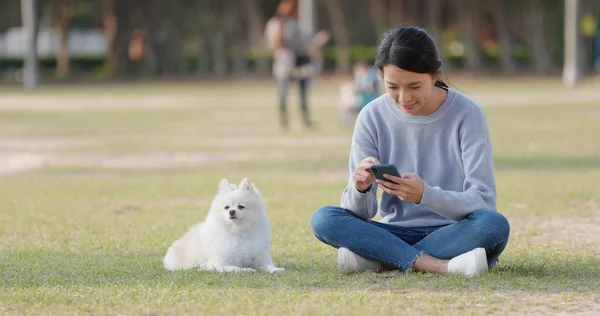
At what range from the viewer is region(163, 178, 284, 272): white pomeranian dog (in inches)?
292

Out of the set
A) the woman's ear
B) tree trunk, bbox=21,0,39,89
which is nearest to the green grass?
the woman's ear

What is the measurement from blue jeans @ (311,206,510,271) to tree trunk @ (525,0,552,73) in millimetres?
56129

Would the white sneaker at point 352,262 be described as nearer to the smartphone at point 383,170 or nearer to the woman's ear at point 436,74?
the smartphone at point 383,170

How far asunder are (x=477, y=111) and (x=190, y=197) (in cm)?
563

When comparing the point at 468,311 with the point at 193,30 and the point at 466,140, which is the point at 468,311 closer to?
the point at 466,140

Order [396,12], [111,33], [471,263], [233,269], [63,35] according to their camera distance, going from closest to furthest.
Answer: [471,263], [233,269], [63,35], [111,33], [396,12]

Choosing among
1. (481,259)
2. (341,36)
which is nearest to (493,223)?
(481,259)

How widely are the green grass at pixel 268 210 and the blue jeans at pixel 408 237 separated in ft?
0.46

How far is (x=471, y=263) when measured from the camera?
6992 millimetres

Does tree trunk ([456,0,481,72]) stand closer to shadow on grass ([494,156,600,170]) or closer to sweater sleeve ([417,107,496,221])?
shadow on grass ([494,156,600,170])

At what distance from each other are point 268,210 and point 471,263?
14.4 ft

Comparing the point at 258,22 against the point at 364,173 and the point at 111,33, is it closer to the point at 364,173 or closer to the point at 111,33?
the point at 111,33

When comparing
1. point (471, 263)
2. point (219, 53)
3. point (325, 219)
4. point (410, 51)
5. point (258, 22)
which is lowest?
point (219, 53)

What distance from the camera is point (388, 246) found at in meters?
7.20
